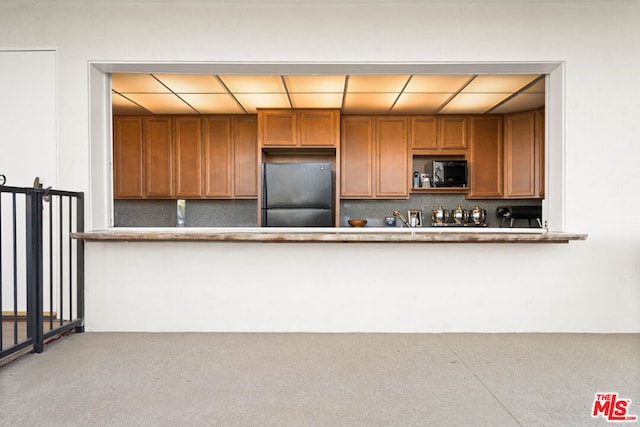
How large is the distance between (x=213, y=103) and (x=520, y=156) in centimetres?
401

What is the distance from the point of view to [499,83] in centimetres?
414

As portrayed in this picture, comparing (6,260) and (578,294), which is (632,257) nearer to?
(578,294)

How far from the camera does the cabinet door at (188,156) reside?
18.2 ft

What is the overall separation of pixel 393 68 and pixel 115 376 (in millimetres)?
2776

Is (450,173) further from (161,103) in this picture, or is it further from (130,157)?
(130,157)

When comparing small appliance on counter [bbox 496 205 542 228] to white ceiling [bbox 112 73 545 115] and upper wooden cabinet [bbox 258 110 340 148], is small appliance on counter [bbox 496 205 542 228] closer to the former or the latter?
white ceiling [bbox 112 73 545 115]

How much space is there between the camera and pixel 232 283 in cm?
312

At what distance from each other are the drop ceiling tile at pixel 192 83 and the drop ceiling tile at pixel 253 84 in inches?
4.2

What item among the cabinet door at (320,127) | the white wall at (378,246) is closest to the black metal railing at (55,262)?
the white wall at (378,246)

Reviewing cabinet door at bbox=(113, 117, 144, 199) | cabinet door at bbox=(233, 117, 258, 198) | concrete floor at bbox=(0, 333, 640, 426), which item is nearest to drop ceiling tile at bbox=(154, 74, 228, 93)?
cabinet door at bbox=(233, 117, 258, 198)

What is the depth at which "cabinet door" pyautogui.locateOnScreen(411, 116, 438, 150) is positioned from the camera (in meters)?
5.52

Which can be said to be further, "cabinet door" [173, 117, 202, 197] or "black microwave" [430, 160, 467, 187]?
"cabinet door" [173, 117, 202, 197]

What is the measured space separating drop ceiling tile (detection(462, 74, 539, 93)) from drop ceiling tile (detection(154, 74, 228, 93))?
2.61 m

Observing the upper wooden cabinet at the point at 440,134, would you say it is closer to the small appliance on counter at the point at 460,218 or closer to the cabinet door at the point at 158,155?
the small appliance on counter at the point at 460,218
